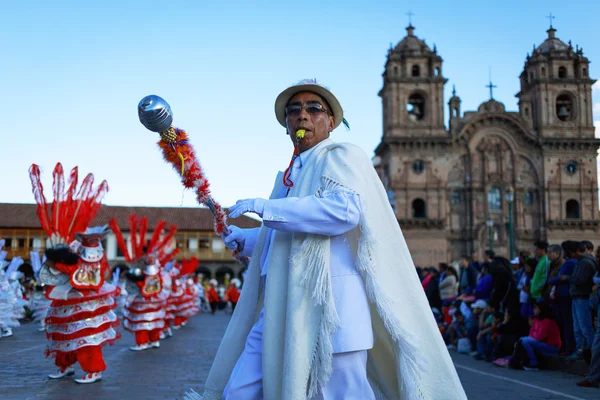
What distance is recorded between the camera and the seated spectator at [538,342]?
10.5 meters

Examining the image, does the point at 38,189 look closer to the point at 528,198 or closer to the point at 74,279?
the point at 74,279

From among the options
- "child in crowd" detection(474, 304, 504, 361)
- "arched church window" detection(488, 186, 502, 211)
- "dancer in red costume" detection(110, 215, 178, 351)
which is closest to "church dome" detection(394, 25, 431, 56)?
"arched church window" detection(488, 186, 502, 211)

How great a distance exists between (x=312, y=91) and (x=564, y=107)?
53.7m

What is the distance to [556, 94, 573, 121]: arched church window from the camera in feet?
173

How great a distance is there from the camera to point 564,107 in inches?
2088

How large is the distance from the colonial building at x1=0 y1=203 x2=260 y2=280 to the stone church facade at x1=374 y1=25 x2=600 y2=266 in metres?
18.0

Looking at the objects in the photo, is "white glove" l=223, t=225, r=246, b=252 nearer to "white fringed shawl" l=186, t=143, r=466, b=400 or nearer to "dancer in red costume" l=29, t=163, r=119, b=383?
"white fringed shawl" l=186, t=143, r=466, b=400

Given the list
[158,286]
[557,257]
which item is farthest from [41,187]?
[557,257]

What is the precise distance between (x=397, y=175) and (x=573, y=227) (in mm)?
13949

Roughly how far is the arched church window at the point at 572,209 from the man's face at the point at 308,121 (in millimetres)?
52996

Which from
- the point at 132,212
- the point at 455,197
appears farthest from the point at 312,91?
the point at 132,212

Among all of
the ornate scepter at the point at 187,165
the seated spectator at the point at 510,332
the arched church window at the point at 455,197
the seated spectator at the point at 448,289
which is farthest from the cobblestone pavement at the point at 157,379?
the arched church window at the point at 455,197

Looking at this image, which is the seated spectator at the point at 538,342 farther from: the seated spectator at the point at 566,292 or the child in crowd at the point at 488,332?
the child in crowd at the point at 488,332

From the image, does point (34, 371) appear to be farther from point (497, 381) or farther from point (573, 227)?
point (573, 227)
